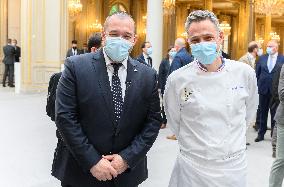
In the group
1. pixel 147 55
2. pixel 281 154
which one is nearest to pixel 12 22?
pixel 147 55

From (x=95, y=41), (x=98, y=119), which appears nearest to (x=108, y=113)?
(x=98, y=119)

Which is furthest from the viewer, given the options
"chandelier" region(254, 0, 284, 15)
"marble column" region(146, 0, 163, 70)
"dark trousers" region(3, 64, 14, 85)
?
"dark trousers" region(3, 64, 14, 85)

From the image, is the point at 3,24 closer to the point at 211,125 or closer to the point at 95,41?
the point at 95,41

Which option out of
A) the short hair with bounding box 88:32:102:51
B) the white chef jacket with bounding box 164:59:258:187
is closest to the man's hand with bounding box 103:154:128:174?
the white chef jacket with bounding box 164:59:258:187

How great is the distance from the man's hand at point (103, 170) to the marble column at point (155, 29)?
332 inches


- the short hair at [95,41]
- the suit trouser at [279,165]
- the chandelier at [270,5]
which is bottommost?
the suit trouser at [279,165]

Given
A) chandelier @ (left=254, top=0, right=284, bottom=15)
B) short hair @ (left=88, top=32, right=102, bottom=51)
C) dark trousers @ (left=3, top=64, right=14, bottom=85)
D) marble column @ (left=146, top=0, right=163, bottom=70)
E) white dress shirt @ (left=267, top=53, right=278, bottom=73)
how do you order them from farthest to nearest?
dark trousers @ (left=3, top=64, right=14, bottom=85) < chandelier @ (left=254, top=0, right=284, bottom=15) < marble column @ (left=146, top=0, right=163, bottom=70) < white dress shirt @ (left=267, top=53, right=278, bottom=73) < short hair @ (left=88, top=32, right=102, bottom=51)

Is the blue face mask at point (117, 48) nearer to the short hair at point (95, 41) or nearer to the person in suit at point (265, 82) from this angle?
the short hair at point (95, 41)

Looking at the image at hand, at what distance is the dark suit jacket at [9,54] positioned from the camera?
15.9 m

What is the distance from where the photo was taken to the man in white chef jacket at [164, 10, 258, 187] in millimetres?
2064

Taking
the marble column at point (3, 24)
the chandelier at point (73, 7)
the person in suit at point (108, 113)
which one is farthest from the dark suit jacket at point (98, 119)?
the marble column at point (3, 24)

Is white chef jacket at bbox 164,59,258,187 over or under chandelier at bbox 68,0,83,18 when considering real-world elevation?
under

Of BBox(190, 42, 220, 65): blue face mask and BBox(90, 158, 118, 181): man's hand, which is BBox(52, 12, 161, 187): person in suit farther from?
BBox(190, 42, 220, 65): blue face mask

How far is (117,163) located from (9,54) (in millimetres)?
14677
